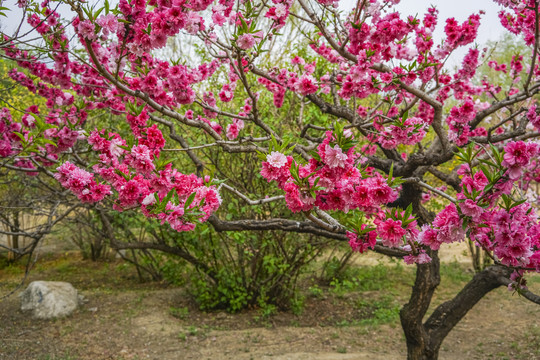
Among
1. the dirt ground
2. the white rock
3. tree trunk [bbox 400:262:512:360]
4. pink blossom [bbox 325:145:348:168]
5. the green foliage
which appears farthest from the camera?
the green foliage

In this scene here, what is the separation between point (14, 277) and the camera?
909 cm

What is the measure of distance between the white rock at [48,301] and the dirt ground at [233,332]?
0.16 metres

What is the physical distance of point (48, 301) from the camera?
6.08 meters

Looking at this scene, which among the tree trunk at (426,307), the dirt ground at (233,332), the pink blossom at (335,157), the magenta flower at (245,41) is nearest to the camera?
the pink blossom at (335,157)

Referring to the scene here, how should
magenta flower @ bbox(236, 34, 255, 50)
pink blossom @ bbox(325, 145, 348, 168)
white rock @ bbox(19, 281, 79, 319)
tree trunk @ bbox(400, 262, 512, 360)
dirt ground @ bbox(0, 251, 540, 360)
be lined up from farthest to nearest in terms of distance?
white rock @ bbox(19, 281, 79, 319) < dirt ground @ bbox(0, 251, 540, 360) < tree trunk @ bbox(400, 262, 512, 360) < magenta flower @ bbox(236, 34, 255, 50) < pink blossom @ bbox(325, 145, 348, 168)

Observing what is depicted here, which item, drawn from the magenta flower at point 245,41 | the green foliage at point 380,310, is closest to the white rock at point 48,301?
the green foliage at point 380,310

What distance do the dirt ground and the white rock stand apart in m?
0.16

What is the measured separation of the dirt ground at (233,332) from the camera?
4854 millimetres

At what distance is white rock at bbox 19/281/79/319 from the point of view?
5.98 metres

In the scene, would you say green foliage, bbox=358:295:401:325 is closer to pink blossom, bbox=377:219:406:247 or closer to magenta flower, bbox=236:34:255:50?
pink blossom, bbox=377:219:406:247

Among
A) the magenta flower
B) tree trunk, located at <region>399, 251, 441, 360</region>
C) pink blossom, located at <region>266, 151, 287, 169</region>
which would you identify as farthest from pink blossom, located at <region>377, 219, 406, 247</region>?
tree trunk, located at <region>399, 251, 441, 360</region>

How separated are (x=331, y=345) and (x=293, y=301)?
4.43 feet

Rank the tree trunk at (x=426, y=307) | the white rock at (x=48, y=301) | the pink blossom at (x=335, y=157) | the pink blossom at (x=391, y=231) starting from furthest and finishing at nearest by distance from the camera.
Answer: the white rock at (x=48, y=301) < the tree trunk at (x=426, y=307) < the pink blossom at (x=391, y=231) < the pink blossom at (x=335, y=157)

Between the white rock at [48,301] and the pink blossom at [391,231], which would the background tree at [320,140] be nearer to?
the pink blossom at [391,231]
